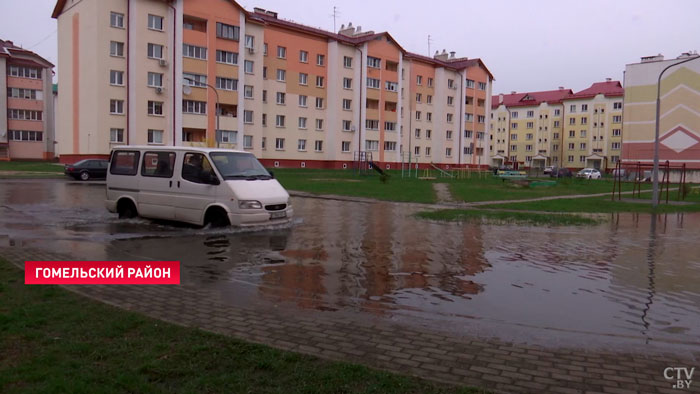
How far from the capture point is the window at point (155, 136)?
4403cm

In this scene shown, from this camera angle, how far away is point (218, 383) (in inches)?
140

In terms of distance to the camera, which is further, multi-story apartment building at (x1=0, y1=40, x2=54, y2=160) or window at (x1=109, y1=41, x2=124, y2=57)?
multi-story apartment building at (x1=0, y1=40, x2=54, y2=160)

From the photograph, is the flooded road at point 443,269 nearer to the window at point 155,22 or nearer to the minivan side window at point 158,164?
the minivan side window at point 158,164

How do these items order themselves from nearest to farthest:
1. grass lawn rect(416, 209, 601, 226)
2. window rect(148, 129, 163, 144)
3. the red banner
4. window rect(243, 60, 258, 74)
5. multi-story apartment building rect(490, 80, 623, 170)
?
the red banner
grass lawn rect(416, 209, 601, 226)
window rect(148, 129, 163, 144)
window rect(243, 60, 258, 74)
multi-story apartment building rect(490, 80, 623, 170)

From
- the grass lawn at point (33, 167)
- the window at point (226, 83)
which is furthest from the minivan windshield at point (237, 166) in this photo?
the window at point (226, 83)

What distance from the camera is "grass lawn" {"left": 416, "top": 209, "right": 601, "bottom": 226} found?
588 inches

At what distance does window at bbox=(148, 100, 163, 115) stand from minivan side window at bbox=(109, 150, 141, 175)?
109 ft

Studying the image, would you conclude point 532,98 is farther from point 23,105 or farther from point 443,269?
point 443,269

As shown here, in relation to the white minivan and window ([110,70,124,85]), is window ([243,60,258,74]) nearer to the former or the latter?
window ([110,70,124,85])

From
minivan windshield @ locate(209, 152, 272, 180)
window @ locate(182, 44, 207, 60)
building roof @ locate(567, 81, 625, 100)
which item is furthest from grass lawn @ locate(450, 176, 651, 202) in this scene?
building roof @ locate(567, 81, 625, 100)

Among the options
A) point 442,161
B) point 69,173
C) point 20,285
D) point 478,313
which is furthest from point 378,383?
point 442,161

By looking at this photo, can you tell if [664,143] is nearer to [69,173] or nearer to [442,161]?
[442,161]

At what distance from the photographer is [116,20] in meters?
42.2

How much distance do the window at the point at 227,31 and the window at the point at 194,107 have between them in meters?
6.35
